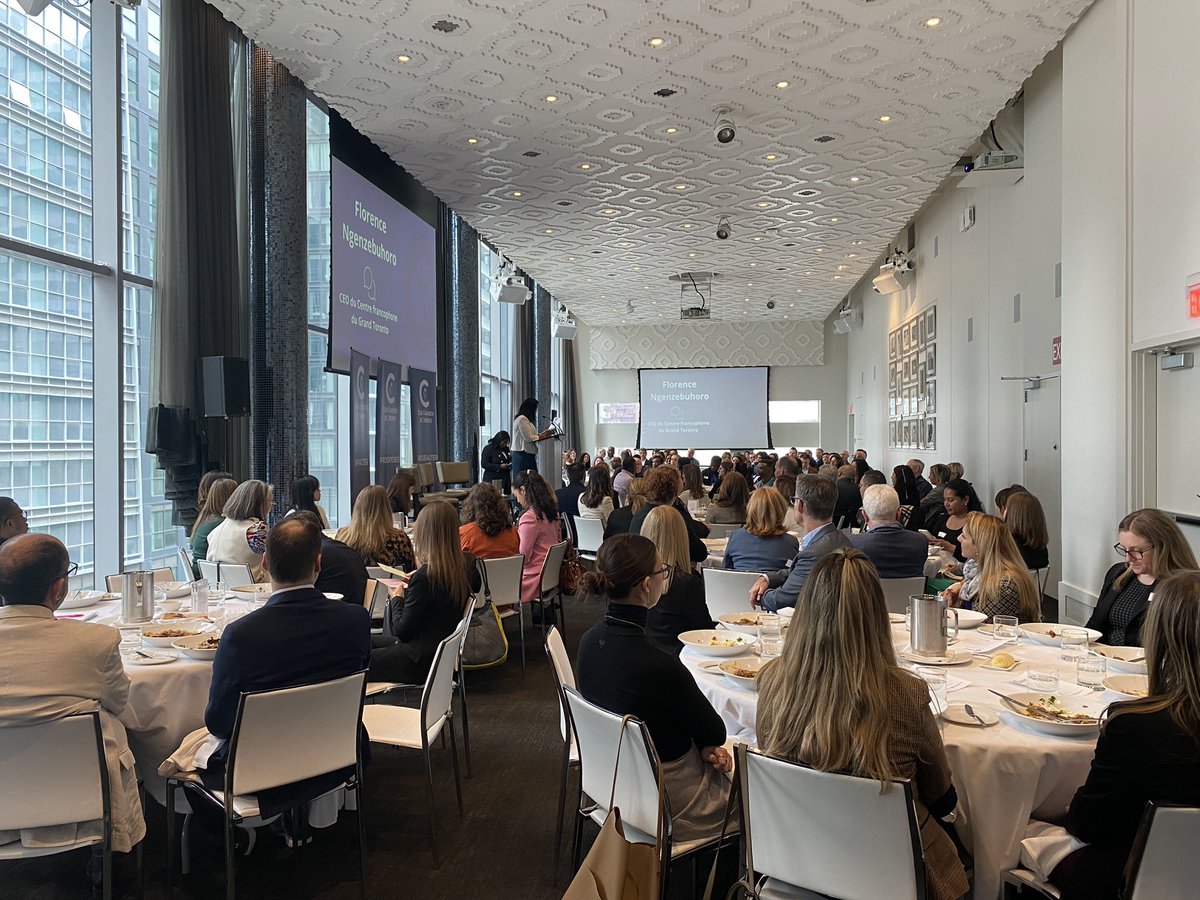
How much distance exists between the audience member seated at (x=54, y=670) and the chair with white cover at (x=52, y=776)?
3 centimetres

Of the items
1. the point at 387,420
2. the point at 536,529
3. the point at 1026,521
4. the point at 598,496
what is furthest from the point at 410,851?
the point at 387,420

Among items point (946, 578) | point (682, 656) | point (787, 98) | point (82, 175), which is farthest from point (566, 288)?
point (682, 656)

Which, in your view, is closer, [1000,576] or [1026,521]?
[1000,576]

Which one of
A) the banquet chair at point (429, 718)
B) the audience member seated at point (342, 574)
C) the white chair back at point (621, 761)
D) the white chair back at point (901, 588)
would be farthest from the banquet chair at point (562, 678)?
the white chair back at point (901, 588)

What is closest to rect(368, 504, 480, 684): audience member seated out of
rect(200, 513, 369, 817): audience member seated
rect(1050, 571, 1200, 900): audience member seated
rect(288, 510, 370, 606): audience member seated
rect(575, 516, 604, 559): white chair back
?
rect(288, 510, 370, 606): audience member seated

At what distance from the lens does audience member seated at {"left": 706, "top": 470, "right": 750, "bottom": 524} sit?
7309mm

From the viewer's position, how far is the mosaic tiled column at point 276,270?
699 centimetres

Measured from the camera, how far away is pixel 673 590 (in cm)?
392

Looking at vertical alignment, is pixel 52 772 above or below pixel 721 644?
below

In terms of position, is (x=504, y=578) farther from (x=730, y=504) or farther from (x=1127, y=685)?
(x=1127, y=685)

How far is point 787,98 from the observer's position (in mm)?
7117

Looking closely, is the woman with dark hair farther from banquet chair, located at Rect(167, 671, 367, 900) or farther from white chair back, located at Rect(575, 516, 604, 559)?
banquet chair, located at Rect(167, 671, 367, 900)

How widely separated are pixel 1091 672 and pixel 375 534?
3.78 metres

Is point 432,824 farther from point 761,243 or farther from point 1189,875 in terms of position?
point 761,243
